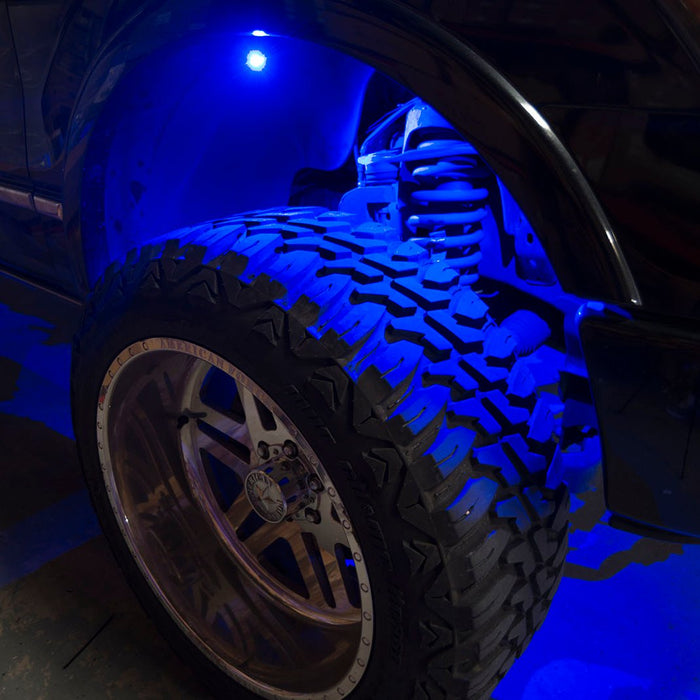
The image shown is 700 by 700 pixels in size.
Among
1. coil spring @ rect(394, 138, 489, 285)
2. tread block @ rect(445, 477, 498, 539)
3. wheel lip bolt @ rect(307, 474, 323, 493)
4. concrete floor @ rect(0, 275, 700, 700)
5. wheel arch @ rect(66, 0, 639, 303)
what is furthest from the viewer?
concrete floor @ rect(0, 275, 700, 700)

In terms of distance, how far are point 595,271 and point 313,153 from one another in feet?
3.60

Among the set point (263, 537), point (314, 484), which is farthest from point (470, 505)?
point (263, 537)

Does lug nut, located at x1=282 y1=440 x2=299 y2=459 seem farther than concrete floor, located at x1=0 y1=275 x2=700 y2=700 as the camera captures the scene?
No

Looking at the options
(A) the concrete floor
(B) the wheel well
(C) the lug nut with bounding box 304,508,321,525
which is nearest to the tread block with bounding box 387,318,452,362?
(C) the lug nut with bounding box 304,508,321,525

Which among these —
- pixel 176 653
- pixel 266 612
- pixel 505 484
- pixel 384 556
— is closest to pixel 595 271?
pixel 505 484

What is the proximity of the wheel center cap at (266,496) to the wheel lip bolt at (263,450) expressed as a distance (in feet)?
0.17

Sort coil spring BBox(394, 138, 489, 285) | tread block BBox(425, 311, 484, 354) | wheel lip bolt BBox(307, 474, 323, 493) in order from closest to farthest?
1. tread block BBox(425, 311, 484, 354)
2. wheel lip bolt BBox(307, 474, 323, 493)
3. coil spring BBox(394, 138, 489, 285)

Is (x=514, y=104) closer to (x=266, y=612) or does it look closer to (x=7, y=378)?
(x=266, y=612)

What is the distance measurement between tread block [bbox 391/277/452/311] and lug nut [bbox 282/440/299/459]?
0.34 metres

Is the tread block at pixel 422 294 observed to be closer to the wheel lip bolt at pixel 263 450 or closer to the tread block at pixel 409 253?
the tread block at pixel 409 253

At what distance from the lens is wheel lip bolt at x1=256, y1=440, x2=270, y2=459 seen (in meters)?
1.27

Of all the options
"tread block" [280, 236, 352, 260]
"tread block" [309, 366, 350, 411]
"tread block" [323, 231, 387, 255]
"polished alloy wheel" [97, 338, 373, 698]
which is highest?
"tread block" [323, 231, 387, 255]

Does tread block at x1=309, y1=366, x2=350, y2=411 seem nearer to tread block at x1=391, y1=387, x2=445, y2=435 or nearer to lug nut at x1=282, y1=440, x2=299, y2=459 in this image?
tread block at x1=391, y1=387, x2=445, y2=435

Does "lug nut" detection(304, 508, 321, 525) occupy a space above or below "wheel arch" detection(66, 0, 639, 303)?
below
